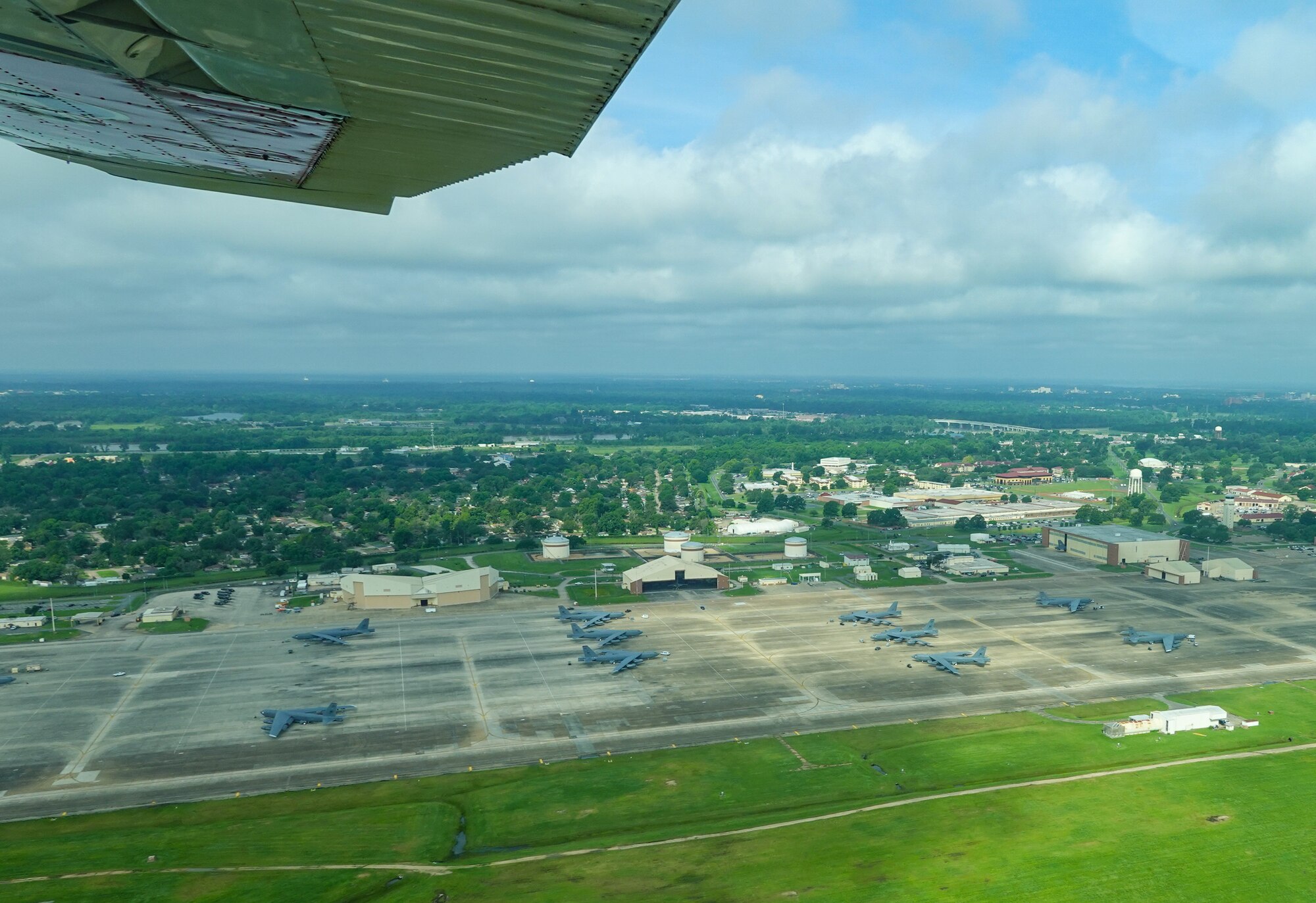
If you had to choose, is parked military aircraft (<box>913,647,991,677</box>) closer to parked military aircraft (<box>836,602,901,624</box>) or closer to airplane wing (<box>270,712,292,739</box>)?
parked military aircraft (<box>836,602,901,624</box>)

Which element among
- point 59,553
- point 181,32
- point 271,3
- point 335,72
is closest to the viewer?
point 271,3

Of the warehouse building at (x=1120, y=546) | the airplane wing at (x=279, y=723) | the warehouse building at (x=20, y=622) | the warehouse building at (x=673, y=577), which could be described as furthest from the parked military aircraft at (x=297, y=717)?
the warehouse building at (x=1120, y=546)

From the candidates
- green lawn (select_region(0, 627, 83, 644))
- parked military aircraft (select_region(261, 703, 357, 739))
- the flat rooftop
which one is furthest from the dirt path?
the flat rooftop

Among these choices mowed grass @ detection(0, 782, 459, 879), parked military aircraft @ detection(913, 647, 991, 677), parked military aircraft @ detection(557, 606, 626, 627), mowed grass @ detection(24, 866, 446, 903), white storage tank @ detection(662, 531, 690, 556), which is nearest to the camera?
mowed grass @ detection(24, 866, 446, 903)

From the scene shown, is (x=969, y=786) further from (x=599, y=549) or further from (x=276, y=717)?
(x=599, y=549)

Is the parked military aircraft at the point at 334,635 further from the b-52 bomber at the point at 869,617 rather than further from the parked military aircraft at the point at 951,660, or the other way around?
the parked military aircraft at the point at 951,660

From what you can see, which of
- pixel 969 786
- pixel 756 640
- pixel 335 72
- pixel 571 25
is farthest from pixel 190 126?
pixel 756 640
